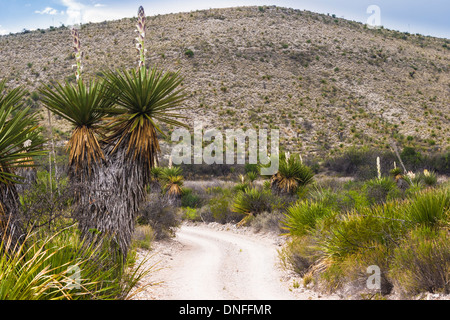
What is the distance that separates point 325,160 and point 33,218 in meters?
31.9

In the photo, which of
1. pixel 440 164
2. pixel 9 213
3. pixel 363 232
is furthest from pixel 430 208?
pixel 440 164

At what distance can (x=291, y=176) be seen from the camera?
1580 cm

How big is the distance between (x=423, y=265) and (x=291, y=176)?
10.8 meters

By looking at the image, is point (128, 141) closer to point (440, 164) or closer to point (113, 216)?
point (113, 216)

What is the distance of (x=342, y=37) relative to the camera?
6006 centimetres

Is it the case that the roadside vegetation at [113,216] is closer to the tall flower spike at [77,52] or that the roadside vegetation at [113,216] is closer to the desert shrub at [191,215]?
the tall flower spike at [77,52]

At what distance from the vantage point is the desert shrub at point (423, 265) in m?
4.91

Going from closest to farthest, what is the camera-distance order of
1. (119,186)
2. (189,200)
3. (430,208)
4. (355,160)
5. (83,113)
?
(430,208) < (83,113) < (119,186) < (189,200) < (355,160)

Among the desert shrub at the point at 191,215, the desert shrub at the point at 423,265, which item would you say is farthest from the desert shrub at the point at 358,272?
the desert shrub at the point at 191,215

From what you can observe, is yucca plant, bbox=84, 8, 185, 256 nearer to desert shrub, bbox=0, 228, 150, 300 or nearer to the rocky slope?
desert shrub, bbox=0, 228, 150, 300

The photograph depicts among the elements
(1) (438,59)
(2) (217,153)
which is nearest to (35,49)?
(2) (217,153)

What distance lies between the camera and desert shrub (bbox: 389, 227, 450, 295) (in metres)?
4.91

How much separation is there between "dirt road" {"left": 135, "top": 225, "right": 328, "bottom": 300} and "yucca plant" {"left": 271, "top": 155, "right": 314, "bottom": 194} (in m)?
2.84

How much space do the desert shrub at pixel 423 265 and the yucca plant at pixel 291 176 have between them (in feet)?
32.6
